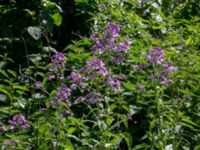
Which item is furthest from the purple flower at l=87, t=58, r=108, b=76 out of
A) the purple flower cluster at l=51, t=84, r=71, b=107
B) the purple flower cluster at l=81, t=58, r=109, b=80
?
the purple flower cluster at l=51, t=84, r=71, b=107

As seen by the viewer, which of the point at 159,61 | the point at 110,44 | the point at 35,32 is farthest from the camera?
the point at 35,32

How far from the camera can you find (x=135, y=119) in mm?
3418

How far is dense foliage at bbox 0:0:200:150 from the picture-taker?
284cm

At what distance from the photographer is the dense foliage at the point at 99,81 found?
2844mm

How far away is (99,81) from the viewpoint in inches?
118

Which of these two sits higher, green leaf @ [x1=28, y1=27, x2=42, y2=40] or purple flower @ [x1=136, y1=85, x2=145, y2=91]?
purple flower @ [x1=136, y1=85, x2=145, y2=91]

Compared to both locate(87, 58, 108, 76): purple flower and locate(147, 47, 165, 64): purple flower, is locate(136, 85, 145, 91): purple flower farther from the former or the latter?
locate(87, 58, 108, 76): purple flower

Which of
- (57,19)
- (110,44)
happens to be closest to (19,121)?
(110,44)

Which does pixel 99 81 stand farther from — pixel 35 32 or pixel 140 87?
pixel 35 32

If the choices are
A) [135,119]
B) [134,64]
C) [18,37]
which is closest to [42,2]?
[18,37]

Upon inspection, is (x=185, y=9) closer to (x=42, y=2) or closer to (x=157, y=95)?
(x=42, y=2)

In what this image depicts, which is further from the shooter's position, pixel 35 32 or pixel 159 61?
pixel 35 32

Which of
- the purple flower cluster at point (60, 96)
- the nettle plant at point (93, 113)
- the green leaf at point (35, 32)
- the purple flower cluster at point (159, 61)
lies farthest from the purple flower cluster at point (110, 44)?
the green leaf at point (35, 32)

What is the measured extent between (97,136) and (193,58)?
1.21 metres
